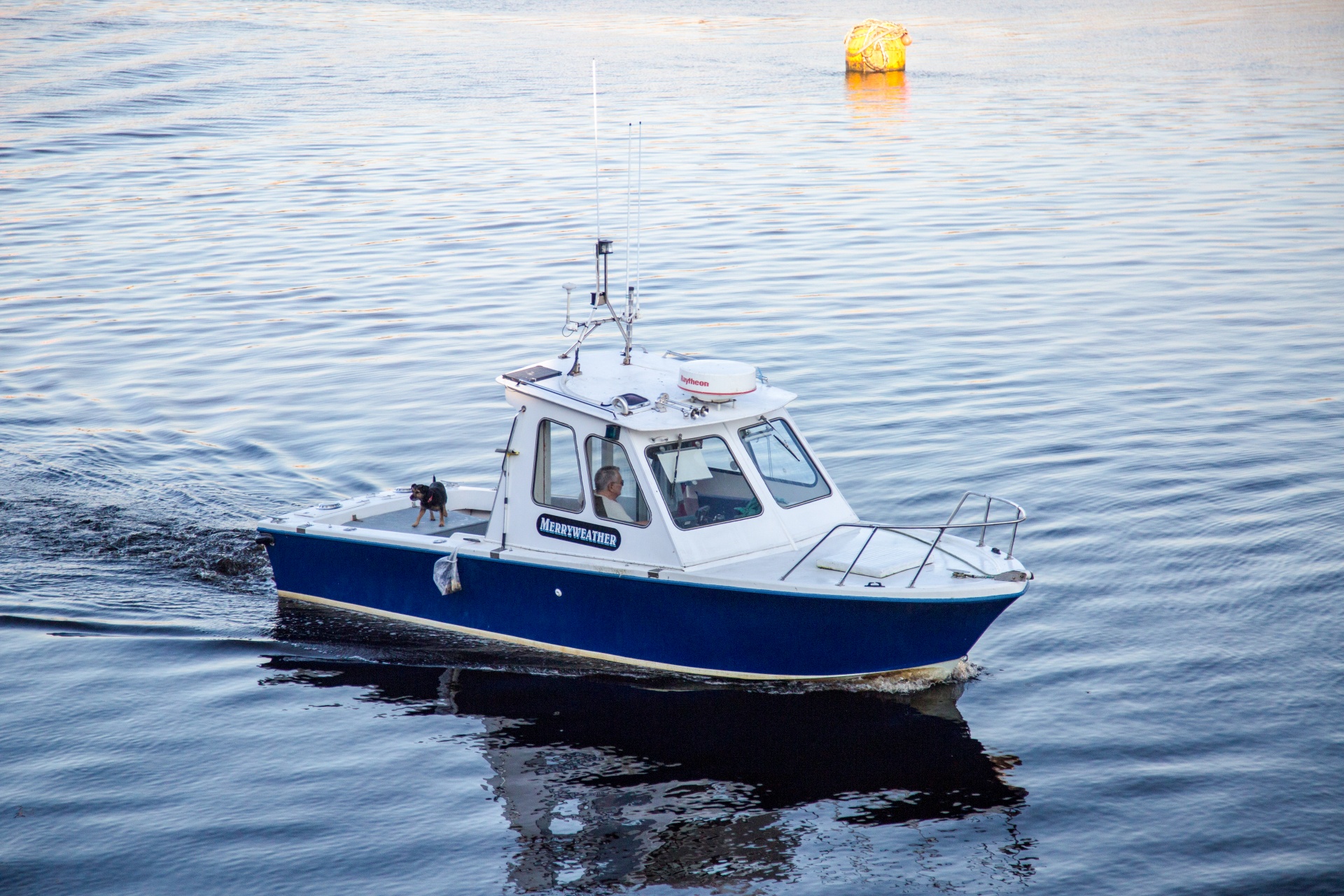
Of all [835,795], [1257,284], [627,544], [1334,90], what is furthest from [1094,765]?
[1334,90]

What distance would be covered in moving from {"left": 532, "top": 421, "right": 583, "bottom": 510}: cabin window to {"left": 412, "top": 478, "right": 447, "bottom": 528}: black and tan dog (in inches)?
63.6

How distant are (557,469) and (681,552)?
1588 mm

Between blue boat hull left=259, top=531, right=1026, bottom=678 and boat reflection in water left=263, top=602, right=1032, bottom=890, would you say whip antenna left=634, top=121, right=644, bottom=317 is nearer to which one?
blue boat hull left=259, top=531, right=1026, bottom=678

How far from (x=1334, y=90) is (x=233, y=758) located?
162 feet

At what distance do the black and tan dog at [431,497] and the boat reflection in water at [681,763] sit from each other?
4.47 ft

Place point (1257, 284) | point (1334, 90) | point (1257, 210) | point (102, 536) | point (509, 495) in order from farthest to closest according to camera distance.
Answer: point (1334, 90) → point (1257, 210) → point (1257, 284) → point (102, 536) → point (509, 495)

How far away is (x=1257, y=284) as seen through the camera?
83.7 feet

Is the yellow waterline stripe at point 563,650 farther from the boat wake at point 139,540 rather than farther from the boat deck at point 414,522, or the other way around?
the boat wake at point 139,540

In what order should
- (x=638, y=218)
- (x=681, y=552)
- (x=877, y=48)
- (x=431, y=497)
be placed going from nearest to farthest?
(x=681, y=552)
(x=431, y=497)
(x=638, y=218)
(x=877, y=48)

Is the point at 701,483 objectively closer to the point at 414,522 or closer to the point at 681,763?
the point at 681,763

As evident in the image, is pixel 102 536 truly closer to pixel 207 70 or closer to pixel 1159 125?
→ pixel 1159 125

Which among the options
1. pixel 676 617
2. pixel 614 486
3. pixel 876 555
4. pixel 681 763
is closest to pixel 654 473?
pixel 614 486

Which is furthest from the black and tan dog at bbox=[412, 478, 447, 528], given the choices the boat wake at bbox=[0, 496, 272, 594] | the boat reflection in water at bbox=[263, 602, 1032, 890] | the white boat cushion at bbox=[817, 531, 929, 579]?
the white boat cushion at bbox=[817, 531, 929, 579]

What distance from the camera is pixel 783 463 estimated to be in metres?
12.4
